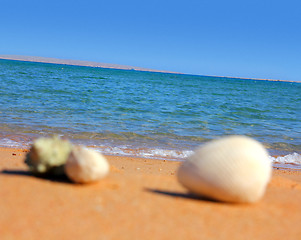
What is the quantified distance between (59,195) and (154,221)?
0.94 metres

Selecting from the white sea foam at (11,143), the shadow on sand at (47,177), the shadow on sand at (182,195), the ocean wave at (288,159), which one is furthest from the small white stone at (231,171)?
the white sea foam at (11,143)

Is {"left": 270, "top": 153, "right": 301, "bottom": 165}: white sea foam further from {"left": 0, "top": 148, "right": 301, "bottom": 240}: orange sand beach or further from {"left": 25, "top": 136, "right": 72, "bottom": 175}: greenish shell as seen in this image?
{"left": 25, "top": 136, "right": 72, "bottom": 175}: greenish shell

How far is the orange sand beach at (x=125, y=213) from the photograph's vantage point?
2451 millimetres

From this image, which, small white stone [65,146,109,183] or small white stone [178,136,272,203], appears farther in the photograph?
small white stone [65,146,109,183]

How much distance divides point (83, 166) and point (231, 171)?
4.66 ft

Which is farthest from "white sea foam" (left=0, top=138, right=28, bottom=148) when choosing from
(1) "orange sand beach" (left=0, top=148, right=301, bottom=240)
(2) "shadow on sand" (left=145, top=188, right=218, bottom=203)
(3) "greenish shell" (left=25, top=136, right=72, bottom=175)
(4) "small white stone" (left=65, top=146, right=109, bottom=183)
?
(2) "shadow on sand" (left=145, top=188, right=218, bottom=203)

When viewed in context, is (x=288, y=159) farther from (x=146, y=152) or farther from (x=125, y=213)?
(x=125, y=213)

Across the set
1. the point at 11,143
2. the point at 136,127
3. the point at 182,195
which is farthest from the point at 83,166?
the point at 136,127

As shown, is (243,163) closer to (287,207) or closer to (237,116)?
(287,207)

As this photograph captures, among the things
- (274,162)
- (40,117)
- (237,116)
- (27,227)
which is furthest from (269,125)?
(27,227)

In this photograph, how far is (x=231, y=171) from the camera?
10.0 ft

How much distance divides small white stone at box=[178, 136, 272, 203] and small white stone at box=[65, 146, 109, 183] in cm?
91

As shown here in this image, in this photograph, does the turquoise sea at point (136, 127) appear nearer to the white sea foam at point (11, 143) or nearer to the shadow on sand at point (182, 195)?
the white sea foam at point (11, 143)

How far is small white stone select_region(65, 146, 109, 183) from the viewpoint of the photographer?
10.5 feet
